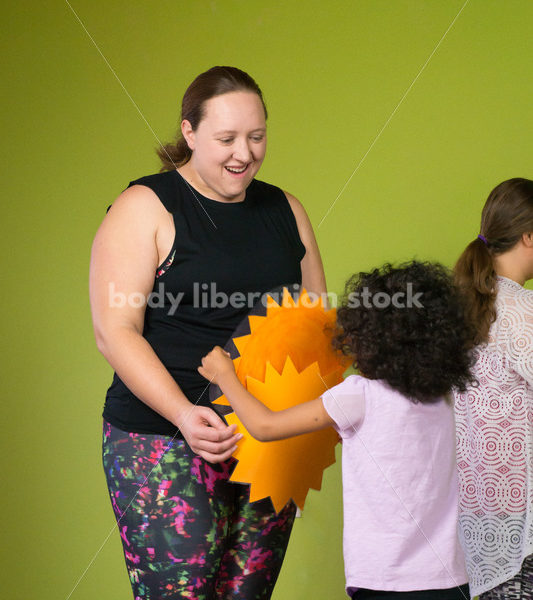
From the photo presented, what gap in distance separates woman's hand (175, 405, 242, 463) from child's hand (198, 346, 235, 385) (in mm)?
48

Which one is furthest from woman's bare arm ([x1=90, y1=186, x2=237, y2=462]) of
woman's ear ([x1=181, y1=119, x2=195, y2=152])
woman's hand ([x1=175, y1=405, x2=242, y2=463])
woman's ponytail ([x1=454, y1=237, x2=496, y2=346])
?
woman's ponytail ([x1=454, y1=237, x2=496, y2=346])

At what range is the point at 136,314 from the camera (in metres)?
1.03

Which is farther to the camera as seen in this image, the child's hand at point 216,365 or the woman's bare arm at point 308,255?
the woman's bare arm at point 308,255

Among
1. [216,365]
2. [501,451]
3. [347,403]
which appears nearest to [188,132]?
[216,365]

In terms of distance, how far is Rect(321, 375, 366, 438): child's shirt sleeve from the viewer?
1003 millimetres

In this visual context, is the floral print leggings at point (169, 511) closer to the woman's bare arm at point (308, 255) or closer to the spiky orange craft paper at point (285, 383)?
the spiky orange craft paper at point (285, 383)

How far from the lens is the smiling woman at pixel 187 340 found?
1006 mm

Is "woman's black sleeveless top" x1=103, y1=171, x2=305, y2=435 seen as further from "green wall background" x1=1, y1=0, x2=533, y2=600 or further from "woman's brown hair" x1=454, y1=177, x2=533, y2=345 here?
"green wall background" x1=1, y1=0, x2=533, y2=600

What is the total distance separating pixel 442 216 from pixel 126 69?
0.96 m

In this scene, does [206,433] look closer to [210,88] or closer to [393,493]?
[393,493]

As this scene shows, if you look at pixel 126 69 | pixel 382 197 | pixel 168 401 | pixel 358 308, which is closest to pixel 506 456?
pixel 358 308

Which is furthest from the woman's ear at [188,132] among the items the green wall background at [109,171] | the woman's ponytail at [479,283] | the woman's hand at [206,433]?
the green wall background at [109,171]

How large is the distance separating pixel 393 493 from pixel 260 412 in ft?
0.66

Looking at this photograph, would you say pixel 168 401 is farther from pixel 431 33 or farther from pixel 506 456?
pixel 431 33
